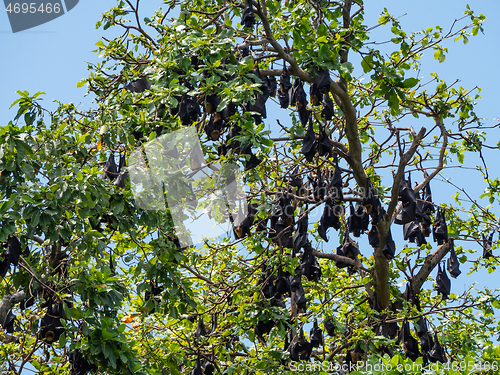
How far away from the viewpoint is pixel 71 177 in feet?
15.0

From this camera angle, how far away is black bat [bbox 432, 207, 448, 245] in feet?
24.7

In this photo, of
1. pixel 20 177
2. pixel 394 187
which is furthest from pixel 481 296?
pixel 20 177

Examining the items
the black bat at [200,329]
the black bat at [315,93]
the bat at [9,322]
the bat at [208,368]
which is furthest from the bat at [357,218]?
the bat at [9,322]

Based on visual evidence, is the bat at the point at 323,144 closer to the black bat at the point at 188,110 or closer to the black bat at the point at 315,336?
the black bat at the point at 188,110

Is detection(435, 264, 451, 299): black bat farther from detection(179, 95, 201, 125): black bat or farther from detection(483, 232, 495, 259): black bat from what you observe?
detection(179, 95, 201, 125): black bat

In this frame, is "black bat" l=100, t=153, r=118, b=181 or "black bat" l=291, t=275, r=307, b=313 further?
"black bat" l=291, t=275, r=307, b=313

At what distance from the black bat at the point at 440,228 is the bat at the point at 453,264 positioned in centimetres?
36

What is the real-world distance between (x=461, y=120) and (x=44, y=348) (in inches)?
268

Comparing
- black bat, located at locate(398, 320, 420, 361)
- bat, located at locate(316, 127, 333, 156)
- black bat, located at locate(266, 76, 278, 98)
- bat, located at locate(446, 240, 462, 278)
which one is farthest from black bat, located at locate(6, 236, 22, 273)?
bat, located at locate(446, 240, 462, 278)

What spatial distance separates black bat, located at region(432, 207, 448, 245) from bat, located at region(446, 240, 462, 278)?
363 mm

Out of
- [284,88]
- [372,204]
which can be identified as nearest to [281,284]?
[372,204]

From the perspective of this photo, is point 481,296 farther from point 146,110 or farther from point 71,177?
point 71,177

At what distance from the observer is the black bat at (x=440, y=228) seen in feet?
24.7

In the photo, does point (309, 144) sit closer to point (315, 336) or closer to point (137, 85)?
point (137, 85)
